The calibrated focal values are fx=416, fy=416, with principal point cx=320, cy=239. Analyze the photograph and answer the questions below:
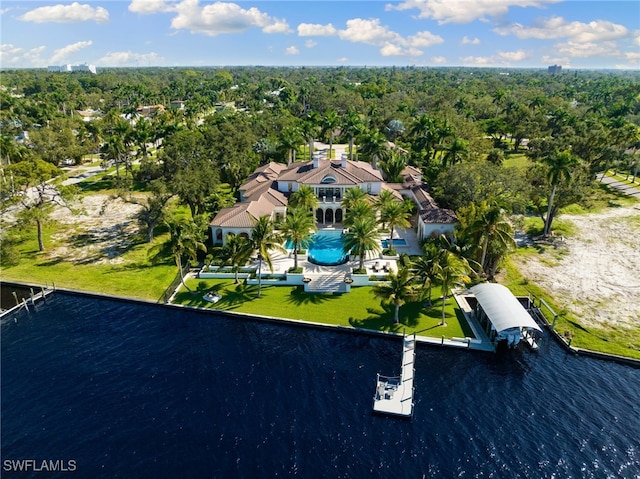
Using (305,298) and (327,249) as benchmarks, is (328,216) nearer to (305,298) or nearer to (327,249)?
(327,249)

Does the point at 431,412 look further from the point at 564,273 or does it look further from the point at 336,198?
the point at 336,198

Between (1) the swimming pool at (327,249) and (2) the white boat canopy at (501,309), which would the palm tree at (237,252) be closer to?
(1) the swimming pool at (327,249)

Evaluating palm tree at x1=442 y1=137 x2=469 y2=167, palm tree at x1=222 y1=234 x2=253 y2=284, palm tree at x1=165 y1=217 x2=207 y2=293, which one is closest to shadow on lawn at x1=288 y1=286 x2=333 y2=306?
palm tree at x1=222 y1=234 x2=253 y2=284

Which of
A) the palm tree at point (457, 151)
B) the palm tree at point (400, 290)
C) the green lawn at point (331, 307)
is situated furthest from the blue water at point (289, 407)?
the palm tree at point (457, 151)

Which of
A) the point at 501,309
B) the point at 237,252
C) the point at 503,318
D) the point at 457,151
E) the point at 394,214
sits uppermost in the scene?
the point at 457,151

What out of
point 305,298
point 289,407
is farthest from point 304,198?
point 289,407

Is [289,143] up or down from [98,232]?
up
